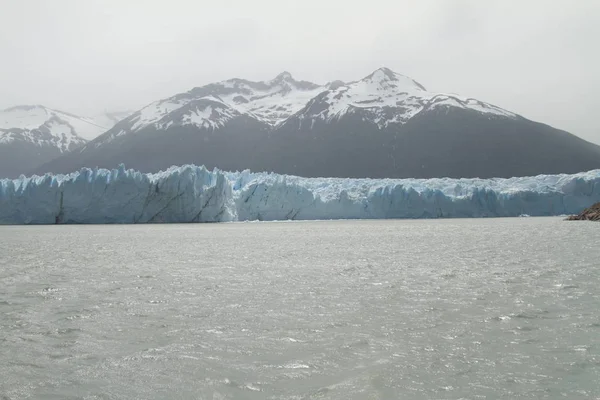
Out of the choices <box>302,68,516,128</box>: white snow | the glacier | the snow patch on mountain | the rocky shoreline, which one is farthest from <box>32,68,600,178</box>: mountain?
the rocky shoreline

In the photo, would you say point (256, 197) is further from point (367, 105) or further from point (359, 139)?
point (367, 105)

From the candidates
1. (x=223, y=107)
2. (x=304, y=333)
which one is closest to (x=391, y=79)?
(x=223, y=107)

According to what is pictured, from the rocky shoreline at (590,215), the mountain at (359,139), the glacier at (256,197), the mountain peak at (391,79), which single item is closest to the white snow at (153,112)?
the mountain at (359,139)

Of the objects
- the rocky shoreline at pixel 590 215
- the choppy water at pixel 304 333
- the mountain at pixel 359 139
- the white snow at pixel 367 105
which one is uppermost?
the white snow at pixel 367 105

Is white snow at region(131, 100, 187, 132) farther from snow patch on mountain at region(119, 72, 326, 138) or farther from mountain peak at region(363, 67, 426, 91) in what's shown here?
mountain peak at region(363, 67, 426, 91)

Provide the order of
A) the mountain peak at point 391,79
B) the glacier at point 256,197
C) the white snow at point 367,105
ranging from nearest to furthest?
the glacier at point 256,197 → the white snow at point 367,105 → the mountain peak at point 391,79

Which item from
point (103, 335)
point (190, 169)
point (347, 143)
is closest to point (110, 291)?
point (103, 335)

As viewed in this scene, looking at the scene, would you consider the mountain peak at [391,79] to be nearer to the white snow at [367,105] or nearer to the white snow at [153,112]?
the white snow at [367,105]

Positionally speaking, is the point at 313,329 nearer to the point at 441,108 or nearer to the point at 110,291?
the point at 110,291
